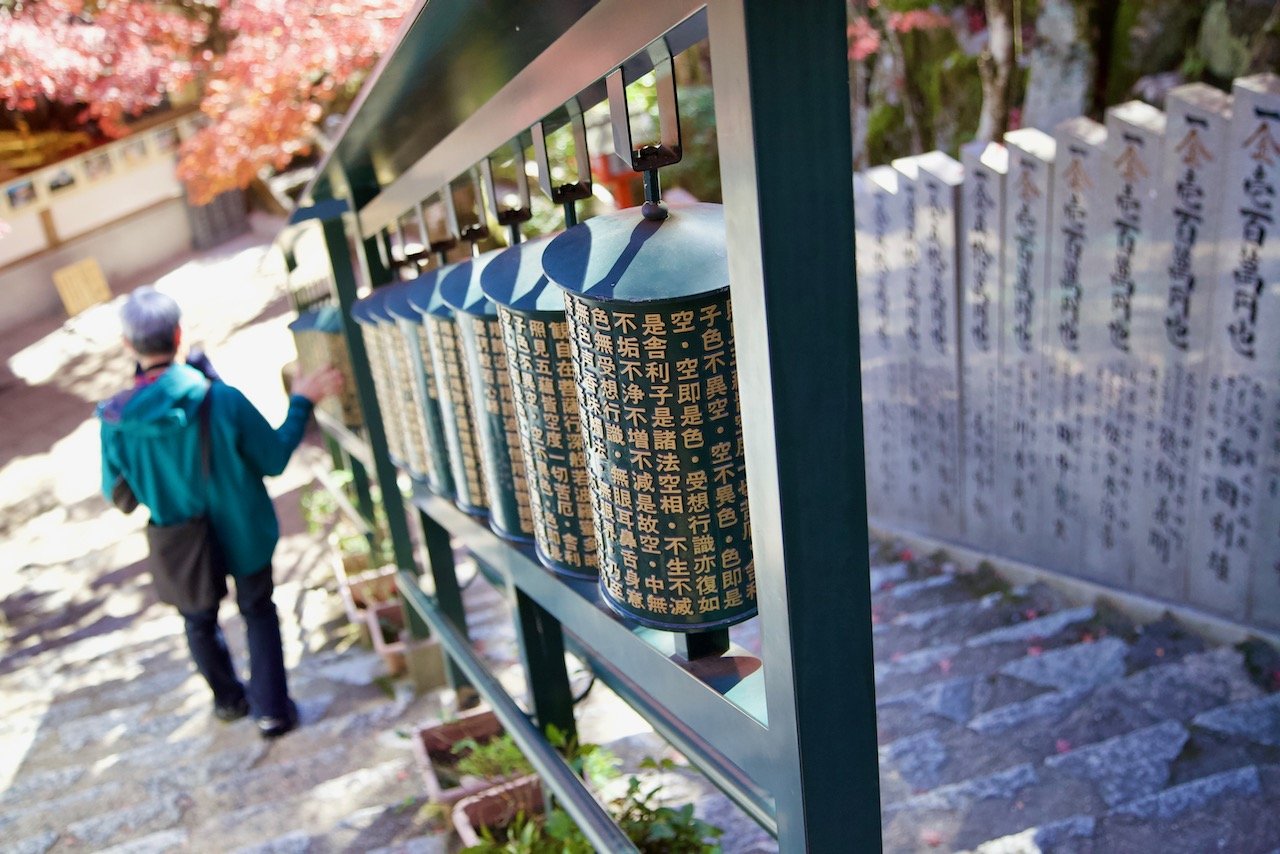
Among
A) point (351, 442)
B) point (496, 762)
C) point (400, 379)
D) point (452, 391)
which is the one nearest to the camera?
point (452, 391)

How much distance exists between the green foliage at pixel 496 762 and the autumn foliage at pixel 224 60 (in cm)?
542

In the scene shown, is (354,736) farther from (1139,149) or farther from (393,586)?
(1139,149)

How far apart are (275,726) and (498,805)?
5.85 feet

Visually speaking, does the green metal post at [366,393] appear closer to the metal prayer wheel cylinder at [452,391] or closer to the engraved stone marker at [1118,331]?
the metal prayer wheel cylinder at [452,391]

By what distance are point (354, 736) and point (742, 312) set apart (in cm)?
405

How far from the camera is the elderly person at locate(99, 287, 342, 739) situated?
460cm

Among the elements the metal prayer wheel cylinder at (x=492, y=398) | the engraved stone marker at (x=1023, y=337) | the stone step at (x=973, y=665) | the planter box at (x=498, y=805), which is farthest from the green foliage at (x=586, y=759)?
the engraved stone marker at (x=1023, y=337)

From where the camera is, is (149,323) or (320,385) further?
(320,385)

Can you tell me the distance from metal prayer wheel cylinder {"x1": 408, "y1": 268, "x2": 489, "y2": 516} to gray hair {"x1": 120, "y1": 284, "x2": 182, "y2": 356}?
5.86 feet

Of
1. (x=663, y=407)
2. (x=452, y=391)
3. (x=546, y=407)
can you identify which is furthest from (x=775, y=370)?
(x=452, y=391)

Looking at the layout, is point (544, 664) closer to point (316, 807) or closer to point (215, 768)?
Result: point (316, 807)

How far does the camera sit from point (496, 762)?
13.4 ft

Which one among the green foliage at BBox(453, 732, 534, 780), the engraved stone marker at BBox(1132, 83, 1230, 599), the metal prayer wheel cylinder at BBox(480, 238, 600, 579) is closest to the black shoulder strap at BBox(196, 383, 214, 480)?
the green foliage at BBox(453, 732, 534, 780)

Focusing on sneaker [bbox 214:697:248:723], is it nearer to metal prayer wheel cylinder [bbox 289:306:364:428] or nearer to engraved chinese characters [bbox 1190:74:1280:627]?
metal prayer wheel cylinder [bbox 289:306:364:428]
